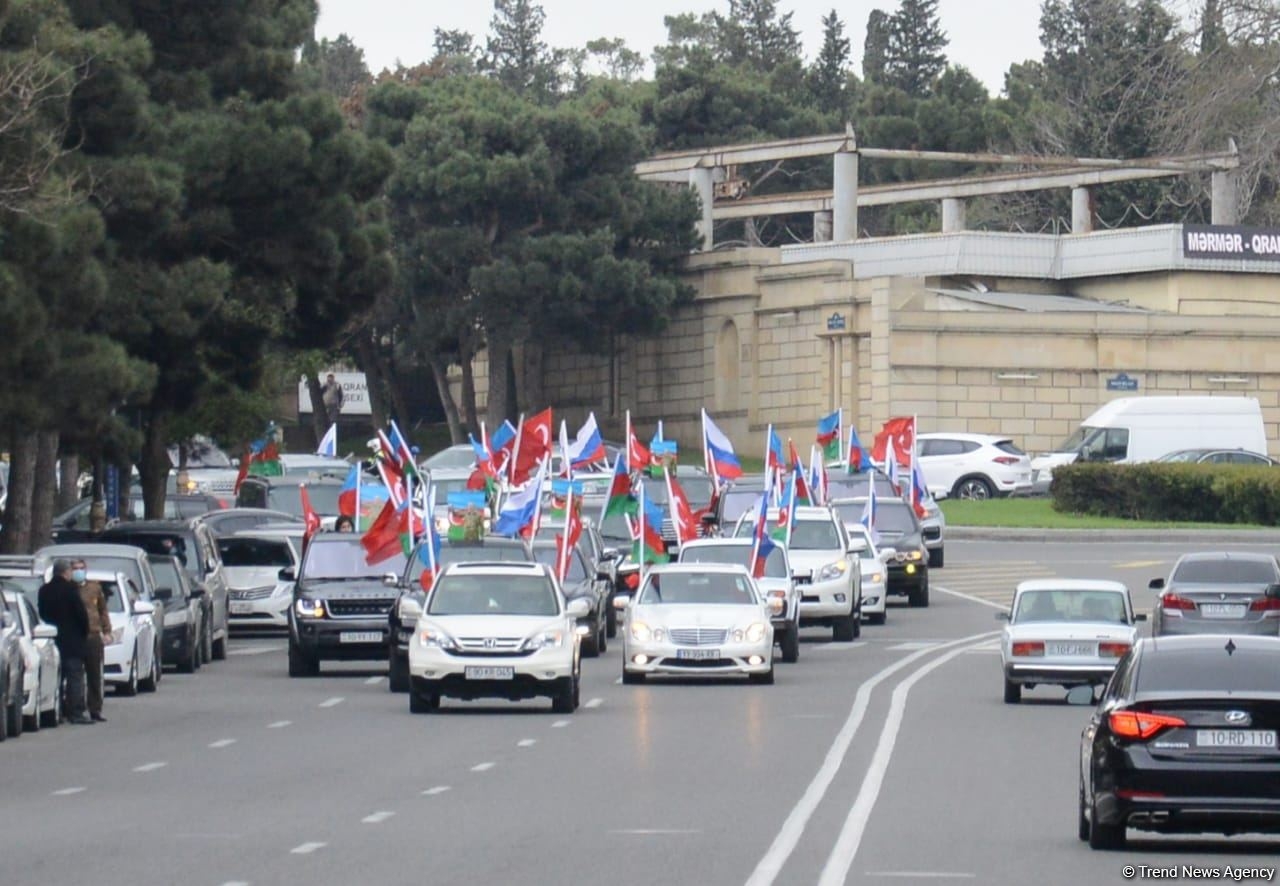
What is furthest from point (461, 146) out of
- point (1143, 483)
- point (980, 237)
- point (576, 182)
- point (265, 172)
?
point (265, 172)

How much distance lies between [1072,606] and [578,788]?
11.4 m

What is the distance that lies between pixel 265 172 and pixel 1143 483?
25281 millimetres

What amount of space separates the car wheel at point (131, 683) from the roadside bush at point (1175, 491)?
1271 inches

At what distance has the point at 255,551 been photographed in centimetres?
3941

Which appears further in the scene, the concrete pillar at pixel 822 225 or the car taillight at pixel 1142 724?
the concrete pillar at pixel 822 225

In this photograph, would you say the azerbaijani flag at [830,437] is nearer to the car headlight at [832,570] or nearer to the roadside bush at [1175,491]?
the roadside bush at [1175,491]

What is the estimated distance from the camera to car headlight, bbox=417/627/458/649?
82.9 ft

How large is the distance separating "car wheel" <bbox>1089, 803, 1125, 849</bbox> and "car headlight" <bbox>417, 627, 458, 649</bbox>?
11.8 m

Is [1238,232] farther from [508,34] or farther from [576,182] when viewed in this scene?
[508,34]

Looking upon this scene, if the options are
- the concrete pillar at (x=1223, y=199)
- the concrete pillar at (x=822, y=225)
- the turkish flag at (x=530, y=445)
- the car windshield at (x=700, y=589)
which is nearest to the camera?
the car windshield at (x=700, y=589)

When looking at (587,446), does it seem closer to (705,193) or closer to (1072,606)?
(1072,606)

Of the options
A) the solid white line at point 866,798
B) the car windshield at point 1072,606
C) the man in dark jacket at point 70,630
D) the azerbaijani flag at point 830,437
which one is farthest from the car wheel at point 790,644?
the azerbaijani flag at point 830,437

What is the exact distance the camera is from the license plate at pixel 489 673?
25328 millimetres

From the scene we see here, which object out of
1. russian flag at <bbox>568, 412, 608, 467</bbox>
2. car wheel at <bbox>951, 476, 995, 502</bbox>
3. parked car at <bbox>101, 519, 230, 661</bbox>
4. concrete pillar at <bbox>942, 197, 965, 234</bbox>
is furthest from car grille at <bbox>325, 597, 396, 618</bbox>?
concrete pillar at <bbox>942, 197, 965, 234</bbox>
